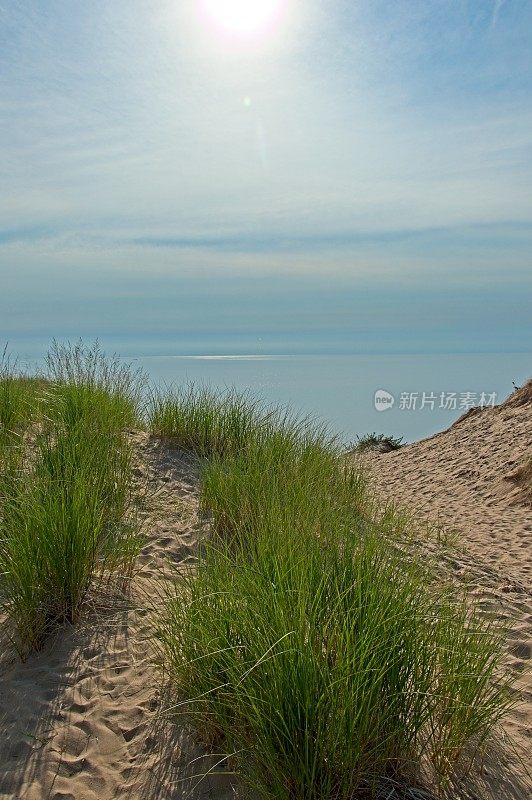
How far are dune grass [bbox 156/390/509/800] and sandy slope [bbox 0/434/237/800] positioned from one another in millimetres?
179

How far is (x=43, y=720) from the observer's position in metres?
3.03

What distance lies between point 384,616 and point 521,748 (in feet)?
3.11

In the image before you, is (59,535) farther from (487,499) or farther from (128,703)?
(487,499)

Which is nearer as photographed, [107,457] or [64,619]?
[64,619]

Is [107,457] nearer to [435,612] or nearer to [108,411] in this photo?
[108,411]

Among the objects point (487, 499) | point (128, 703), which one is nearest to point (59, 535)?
point (128, 703)

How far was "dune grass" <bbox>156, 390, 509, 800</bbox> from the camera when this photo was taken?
7.57 feet

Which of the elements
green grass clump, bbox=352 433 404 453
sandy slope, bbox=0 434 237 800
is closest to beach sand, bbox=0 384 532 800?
sandy slope, bbox=0 434 237 800

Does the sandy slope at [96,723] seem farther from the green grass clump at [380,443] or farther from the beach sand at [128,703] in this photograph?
the green grass clump at [380,443]

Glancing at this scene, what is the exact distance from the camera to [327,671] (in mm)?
2355

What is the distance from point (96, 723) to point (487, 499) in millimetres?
6953

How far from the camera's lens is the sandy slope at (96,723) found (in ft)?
8.80

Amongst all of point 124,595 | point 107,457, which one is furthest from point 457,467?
point 124,595

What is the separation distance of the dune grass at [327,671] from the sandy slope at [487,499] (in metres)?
0.54
